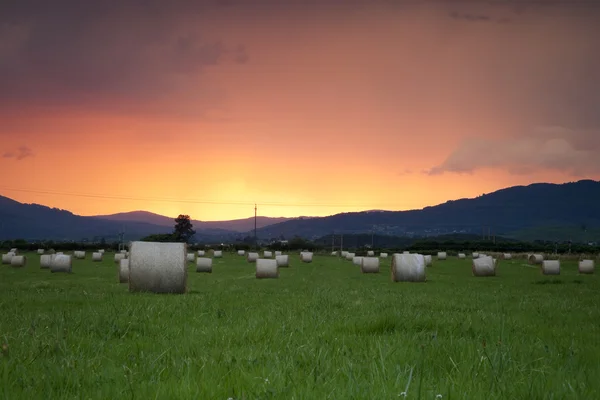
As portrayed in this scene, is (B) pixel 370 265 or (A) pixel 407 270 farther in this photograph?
(B) pixel 370 265

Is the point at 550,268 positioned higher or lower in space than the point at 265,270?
lower

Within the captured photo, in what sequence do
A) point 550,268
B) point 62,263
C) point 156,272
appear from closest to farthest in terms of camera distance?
point 156,272 < point 550,268 < point 62,263

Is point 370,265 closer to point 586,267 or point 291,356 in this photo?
point 586,267

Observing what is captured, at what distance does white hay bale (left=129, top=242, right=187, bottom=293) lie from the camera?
23.2 meters

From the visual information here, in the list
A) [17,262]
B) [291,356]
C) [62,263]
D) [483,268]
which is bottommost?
[483,268]

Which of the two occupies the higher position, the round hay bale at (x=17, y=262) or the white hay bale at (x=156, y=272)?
the white hay bale at (x=156, y=272)

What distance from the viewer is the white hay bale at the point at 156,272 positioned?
76.0 feet

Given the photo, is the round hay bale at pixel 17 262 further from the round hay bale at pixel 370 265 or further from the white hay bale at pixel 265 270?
the round hay bale at pixel 370 265

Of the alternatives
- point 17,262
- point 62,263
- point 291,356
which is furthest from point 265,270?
point 291,356

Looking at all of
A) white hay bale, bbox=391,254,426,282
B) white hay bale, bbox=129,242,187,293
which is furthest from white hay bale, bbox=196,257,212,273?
white hay bale, bbox=129,242,187,293

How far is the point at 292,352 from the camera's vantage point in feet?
24.5

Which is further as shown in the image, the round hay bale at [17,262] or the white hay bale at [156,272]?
the round hay bale at [17,262]

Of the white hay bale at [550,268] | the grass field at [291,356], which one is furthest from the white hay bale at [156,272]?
the white hay bale at [550,268]

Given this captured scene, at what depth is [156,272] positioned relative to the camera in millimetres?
23219
